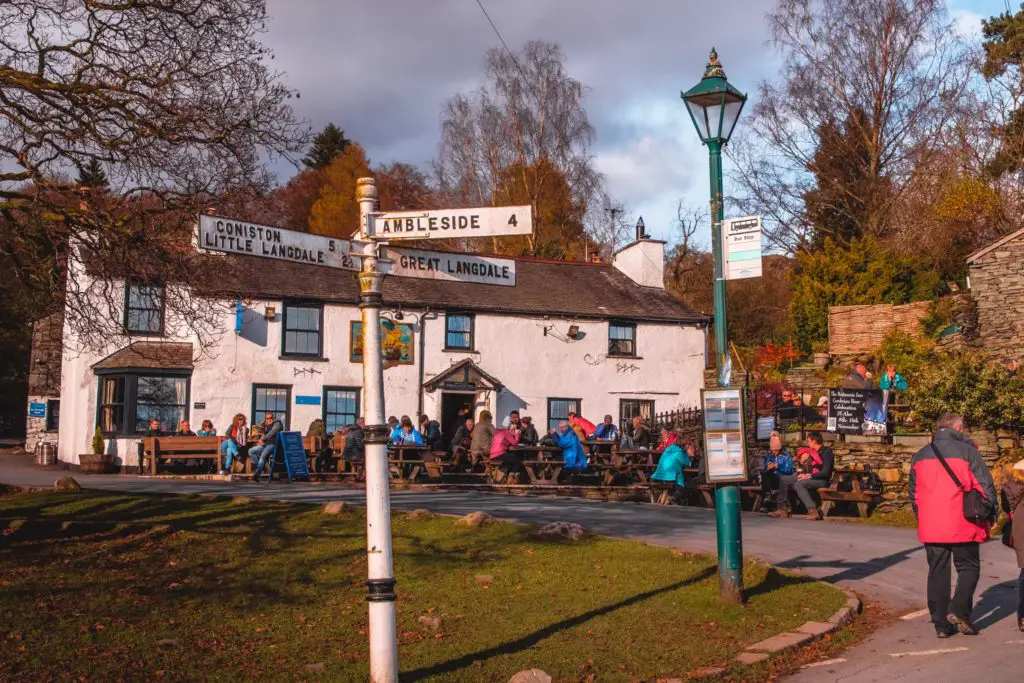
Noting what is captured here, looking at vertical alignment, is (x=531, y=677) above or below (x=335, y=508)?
below

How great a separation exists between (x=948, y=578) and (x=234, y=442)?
19.3 meters

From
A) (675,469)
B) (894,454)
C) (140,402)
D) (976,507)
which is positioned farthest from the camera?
(140,402)

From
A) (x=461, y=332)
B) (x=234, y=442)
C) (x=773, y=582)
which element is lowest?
(x=773, y=582)

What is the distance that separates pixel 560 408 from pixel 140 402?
13379 millimetres

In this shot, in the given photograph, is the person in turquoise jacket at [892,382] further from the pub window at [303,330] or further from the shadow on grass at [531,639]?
the pub window at [303,330]

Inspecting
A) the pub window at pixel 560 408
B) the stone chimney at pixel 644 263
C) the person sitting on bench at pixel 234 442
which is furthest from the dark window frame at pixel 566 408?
the person sitting on bench at pixel 234 442

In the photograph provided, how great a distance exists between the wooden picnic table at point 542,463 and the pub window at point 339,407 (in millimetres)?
10156

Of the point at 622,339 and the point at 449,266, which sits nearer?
the point at 449,266

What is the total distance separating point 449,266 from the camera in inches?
320

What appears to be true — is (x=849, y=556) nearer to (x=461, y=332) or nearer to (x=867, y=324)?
(x=867, y=324)

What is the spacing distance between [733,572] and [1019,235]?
788 inches

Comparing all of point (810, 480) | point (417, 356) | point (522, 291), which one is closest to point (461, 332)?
point (417, 356)

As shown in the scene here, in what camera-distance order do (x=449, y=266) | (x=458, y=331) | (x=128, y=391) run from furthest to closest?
(x=458, y=331), (x=128, y=391), (x=449, y=266)

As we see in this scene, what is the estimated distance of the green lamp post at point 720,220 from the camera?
9.55 m
